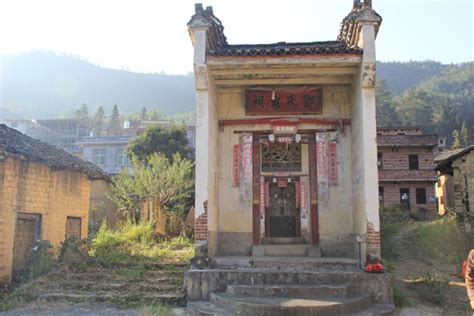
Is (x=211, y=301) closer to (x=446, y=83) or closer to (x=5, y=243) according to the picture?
(x=5, y=243)

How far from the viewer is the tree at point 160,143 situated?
35.8m

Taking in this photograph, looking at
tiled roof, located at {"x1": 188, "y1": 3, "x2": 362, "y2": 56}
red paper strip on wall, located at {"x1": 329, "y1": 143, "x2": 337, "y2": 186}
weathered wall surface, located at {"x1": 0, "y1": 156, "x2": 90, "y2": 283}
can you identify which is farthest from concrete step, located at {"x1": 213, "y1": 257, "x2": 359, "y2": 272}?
weathered wall surface, located at {"x1": 0, "y1": 156, "x2": 90, "y2": 283}


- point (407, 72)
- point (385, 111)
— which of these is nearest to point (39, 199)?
point (385, 111)

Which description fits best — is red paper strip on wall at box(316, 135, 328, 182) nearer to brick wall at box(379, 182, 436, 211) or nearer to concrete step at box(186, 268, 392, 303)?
concrete step at box(186, 268, 392, 303)

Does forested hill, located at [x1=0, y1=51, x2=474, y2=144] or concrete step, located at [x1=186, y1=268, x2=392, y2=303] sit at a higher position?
forested hill, located at [x1=0, y1=51, x2=474, y2=144]

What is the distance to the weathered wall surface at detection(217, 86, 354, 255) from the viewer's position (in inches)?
483

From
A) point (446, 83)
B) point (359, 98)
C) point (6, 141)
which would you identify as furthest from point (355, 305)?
point (446, 83)

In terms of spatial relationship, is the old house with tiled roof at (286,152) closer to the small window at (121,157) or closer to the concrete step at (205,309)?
the concrete step at (205,309)

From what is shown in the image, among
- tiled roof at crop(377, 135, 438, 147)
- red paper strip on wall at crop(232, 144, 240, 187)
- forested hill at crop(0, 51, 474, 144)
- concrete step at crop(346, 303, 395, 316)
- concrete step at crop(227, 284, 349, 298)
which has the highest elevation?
forested hill at crop(0, 51, 474, 144)

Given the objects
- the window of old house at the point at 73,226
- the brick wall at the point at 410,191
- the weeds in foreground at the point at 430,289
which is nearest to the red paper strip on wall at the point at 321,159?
the weeds in foreground at the point at 430,289

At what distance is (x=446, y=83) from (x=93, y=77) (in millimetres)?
84445

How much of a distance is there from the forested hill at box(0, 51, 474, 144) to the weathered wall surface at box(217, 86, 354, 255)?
179 ft

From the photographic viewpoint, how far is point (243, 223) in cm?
1248

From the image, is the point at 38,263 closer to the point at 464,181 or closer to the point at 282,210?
the point at 282,210
